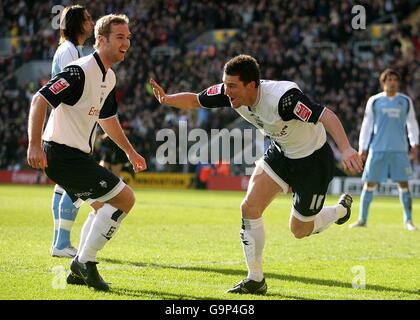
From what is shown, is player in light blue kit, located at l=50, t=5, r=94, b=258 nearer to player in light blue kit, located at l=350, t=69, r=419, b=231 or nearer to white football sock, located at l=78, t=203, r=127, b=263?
white football sock, located at l=78, t=203, r=127, b=263


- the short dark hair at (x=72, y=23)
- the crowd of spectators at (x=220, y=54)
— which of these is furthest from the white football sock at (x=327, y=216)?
the crowd of spectators at (x=220, y=54)

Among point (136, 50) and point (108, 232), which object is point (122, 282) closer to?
point (108, 232)

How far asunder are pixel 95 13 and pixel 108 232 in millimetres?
32569

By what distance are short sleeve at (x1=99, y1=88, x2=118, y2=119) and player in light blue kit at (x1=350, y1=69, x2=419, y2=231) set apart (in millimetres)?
7879

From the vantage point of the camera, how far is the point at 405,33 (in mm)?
31797

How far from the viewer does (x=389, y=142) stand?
1498 centimetres

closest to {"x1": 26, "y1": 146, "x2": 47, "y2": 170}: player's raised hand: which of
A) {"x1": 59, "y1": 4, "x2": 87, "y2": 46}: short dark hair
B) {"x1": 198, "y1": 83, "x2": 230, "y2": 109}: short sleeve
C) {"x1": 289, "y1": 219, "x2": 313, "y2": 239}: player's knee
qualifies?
{"x1": 198, "y1": 83, "x2": 230, "y2": 109}: short sleeve

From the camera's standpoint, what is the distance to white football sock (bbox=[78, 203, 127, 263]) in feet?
23.6

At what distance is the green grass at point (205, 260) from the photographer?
7.13m

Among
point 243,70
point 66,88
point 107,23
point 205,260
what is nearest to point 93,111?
point 66,88

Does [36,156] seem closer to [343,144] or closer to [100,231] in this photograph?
[100,231]

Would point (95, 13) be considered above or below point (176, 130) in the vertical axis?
A: above
